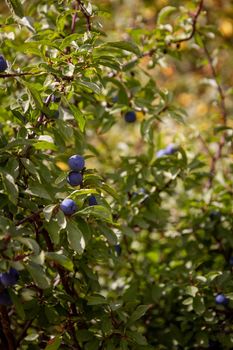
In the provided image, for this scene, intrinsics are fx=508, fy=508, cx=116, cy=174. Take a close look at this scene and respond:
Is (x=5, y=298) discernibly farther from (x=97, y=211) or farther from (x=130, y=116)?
(x=130, y=116)

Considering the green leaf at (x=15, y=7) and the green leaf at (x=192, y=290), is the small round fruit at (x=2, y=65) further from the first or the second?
the green leaf at (x=192, y=290)

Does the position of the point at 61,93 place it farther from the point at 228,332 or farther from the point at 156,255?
the point at 156,255

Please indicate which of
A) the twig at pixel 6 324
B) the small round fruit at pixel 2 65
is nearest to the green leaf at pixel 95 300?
the twig at pixel 6 324

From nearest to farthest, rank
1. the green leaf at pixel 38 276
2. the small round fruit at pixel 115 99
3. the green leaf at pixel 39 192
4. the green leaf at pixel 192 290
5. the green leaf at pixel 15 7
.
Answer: the green leaf at pixel 38 276 < the green leaf at pixel 39 192 < the green leaf at pixel 15 7 < the green leaf at pixel 192 290 < the small round fruit at pixel 115 99

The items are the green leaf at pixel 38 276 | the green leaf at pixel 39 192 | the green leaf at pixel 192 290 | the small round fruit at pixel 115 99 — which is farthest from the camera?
the small round fruit at pixel 115 99

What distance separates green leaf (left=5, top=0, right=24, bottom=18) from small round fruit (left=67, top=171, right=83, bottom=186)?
417 mm

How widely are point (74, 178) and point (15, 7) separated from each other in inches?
17.7

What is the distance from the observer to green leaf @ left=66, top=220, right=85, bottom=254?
3.45 feet

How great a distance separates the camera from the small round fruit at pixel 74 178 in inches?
46.4

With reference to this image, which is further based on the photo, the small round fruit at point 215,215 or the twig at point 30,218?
the small round fruit at point 215,215

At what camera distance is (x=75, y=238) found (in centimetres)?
106

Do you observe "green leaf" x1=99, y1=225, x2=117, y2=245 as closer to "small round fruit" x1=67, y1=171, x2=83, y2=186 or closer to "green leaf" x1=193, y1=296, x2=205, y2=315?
"small round fruit" x1=67, y1=171, x2=83, y2=186

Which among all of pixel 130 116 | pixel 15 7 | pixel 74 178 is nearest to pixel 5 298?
pixel 74 178

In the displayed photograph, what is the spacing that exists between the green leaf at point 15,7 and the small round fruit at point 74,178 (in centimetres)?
42
